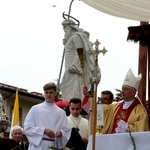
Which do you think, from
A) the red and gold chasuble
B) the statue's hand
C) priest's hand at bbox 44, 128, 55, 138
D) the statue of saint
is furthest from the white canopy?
the statue's hand

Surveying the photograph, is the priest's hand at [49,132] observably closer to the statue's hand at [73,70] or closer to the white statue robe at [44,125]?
the white statue robe at [44,125]

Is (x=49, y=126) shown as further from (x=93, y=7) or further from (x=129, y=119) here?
(x=93, y=7)

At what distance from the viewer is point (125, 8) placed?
662 cm

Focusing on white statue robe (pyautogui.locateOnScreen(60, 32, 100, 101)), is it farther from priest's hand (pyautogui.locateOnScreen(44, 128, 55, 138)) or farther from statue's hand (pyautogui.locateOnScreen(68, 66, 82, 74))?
priest's hand (pyautogui.locateOnScreen(44, 128, 55, 138))

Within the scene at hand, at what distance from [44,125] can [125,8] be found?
2569 mm

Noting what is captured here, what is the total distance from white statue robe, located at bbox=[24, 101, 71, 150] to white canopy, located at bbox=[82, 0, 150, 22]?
2.33 meters

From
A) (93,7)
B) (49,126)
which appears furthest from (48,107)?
(93,7)

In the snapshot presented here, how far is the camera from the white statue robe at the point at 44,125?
8320mm

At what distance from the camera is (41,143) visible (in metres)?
8.34

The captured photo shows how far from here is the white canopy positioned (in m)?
6.53

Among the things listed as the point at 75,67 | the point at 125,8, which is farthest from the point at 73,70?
the point at 125,8

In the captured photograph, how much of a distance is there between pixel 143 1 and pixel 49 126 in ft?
9.04

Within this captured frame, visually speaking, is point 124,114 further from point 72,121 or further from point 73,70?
point 73,70

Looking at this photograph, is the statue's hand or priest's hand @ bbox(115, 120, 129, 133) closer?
priest's hand @ bbox(115, 120, 129, 133)
